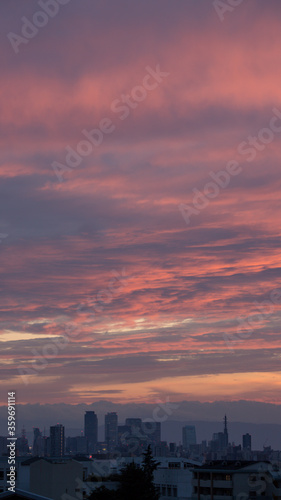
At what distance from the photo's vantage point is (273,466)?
118375mm

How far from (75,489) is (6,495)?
77069 mm

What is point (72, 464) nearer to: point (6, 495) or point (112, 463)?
point (112, 463)

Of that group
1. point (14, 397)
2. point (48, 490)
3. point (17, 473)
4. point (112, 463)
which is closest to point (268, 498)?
point (48, 490)

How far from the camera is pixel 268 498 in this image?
109312mm

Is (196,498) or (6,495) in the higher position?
(6,495)

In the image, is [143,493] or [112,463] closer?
[143,493]

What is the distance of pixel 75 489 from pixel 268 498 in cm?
3247

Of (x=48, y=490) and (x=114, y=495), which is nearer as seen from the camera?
(x=114, y=495)

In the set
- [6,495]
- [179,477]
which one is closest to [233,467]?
[179,477]

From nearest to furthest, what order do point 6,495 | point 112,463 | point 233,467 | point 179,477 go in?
1. point 6,495
2. point 233,467
3. point 179,477
4. point 112,463

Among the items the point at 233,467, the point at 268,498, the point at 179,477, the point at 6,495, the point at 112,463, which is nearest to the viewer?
the point at 6,495

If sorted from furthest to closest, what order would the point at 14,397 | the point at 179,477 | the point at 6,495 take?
the point at 179,477
the point at 14,397
the point at 6,495

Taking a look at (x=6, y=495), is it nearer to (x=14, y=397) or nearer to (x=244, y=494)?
(x=14, y=397)

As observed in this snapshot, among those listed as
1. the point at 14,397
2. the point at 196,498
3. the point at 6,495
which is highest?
the point at 14,397
